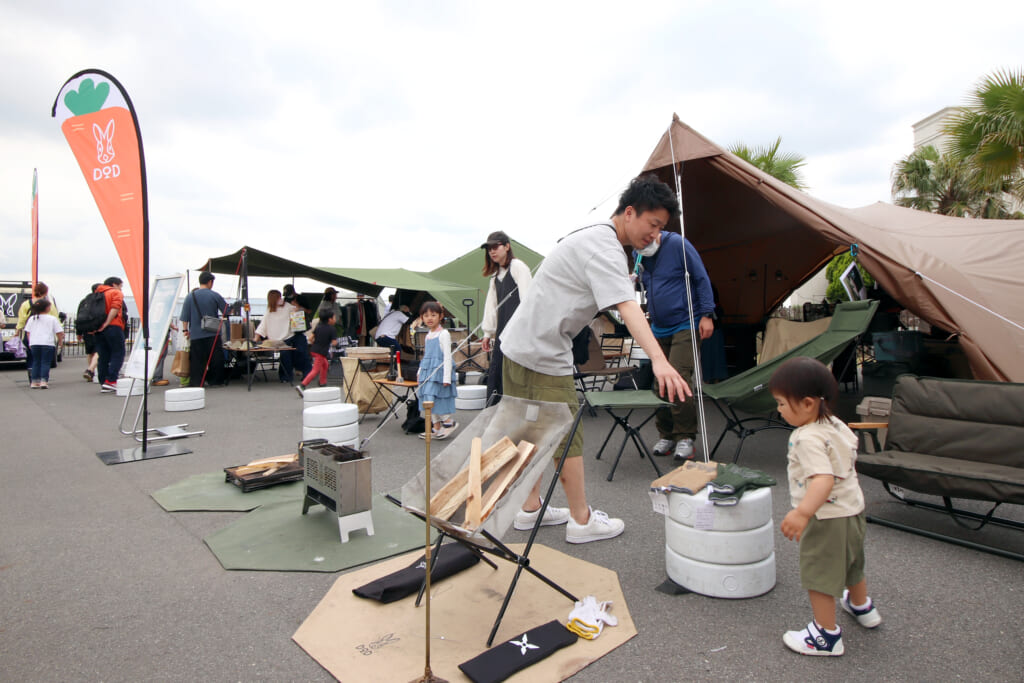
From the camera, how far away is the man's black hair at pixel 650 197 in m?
2.52

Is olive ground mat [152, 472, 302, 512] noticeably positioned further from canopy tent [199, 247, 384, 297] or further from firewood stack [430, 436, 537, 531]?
canopy tent [199, 247, 384, 297]

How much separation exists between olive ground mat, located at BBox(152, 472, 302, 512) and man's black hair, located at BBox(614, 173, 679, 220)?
2.98m

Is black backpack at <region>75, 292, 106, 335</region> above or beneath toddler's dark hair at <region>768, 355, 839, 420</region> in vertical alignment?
above

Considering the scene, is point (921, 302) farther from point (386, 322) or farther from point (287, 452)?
point (386, 322)

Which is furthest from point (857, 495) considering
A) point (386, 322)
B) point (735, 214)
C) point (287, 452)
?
point (386, 322)

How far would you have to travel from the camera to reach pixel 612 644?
2.14 meters

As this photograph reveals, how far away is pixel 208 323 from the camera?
939 cm

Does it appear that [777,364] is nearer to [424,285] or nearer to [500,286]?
[500,286]

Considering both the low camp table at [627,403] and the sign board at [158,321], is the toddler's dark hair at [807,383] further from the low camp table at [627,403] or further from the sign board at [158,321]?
the sign board at [158,321]

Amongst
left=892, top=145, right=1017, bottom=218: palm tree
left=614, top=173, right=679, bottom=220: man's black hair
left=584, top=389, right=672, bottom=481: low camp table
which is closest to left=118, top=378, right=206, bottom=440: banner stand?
left=584, top=389, right=672, bottom=481: low camp table

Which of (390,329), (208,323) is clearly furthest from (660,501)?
(208,323)

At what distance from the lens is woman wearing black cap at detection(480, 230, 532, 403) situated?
187 inches

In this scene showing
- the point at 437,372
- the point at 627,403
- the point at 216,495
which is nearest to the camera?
the point at 216,495

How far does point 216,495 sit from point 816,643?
3716 mm
